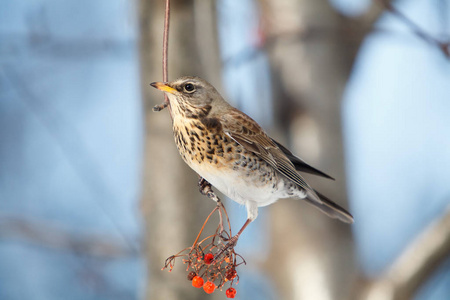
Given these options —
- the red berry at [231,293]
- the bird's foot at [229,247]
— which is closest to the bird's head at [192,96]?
the bird's foot at [229,247]

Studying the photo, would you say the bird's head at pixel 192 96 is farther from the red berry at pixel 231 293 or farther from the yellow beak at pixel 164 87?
the red berry at pixel 231 293

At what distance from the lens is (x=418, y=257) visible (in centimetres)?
316

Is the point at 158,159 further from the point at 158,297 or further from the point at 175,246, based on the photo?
the point at 158,297

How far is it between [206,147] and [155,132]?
43.0 inches

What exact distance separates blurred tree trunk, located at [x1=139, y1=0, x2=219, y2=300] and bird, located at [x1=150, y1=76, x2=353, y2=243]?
0.90 metres

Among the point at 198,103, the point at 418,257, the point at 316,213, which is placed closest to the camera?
the point at 198,103

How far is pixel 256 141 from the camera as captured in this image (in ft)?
5.44

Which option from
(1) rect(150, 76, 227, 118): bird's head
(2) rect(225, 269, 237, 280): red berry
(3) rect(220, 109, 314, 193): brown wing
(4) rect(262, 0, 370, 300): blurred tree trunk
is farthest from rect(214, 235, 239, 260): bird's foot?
(4) rect(262, 0, 370, 300): blurred tree trunk

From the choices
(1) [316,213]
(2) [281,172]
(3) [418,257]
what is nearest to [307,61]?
(1) [316,213]

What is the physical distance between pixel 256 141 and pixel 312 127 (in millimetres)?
2226

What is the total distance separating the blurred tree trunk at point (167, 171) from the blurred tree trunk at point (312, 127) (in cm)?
136

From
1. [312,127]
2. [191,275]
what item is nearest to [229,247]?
[191,275]

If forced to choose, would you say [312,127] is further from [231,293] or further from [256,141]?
[231,293]

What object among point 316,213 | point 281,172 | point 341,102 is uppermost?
point 281,172
